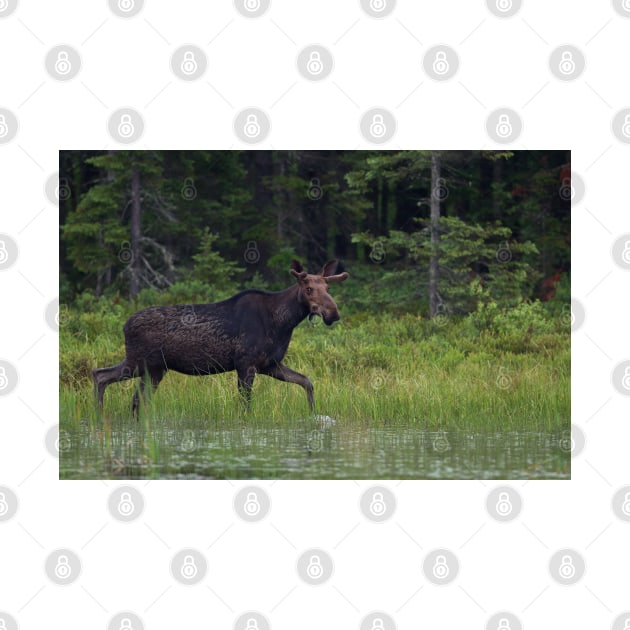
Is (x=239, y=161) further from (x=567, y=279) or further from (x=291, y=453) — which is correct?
(x=291, y=453)

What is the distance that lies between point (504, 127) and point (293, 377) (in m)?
4.58

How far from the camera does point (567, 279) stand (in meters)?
20.6

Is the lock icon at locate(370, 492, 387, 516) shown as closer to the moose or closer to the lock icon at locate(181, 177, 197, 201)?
the moose

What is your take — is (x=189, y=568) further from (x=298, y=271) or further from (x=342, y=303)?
(x=342, y=303)

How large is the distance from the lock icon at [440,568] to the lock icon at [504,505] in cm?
79

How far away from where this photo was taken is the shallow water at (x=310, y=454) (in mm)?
9648

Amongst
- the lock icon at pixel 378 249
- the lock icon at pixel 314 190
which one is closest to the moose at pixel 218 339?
the lock icon at pixel 378 249

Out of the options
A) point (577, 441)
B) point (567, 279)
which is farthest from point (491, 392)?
point (567, 279)

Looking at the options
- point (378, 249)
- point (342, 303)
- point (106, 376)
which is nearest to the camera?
point (106, 376)

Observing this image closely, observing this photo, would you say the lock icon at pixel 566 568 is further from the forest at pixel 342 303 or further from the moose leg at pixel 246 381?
the moose leg at pixel 246 381

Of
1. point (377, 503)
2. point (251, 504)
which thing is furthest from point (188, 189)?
point (377, 503)

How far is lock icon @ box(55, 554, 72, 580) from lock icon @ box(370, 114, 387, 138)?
22.6 feet

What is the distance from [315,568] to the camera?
9.27 m

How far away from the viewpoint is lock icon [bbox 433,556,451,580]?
921 centimetres
